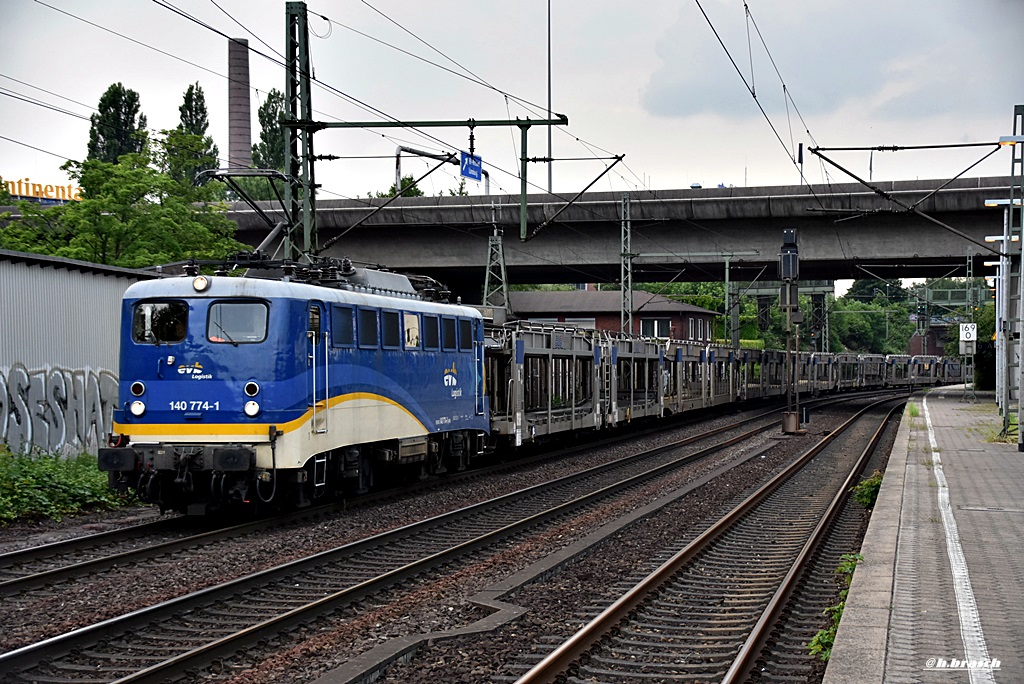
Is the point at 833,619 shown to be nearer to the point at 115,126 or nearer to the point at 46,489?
the point at 46,489

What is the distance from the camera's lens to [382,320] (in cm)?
1628

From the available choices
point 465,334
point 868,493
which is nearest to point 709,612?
point 868,493

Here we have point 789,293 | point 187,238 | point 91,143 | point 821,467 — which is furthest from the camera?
point 91,143

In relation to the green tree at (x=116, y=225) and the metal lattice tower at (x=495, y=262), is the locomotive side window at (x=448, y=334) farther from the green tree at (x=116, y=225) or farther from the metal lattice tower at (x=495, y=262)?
the metal lattice tower at (x=495, y=262)

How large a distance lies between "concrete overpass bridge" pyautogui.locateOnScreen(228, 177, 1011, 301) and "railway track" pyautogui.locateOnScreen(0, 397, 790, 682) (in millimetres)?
25346

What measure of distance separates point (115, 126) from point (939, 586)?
8597 cm

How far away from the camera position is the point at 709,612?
9.80 meters


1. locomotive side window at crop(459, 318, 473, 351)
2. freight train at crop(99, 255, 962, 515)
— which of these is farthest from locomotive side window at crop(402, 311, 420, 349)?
locomotive side window at crop(459, 318, 473, 351)

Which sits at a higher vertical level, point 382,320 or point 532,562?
Result: point 382,320

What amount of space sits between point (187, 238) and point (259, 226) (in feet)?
49.4

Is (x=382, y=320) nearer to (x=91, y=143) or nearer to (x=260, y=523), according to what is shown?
(x=260, y=523)

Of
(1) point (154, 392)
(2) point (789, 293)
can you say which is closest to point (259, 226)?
(2) point (789, 293)

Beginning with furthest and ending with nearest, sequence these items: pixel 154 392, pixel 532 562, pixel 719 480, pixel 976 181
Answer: pixel 976 181, pixel 719 480, pixel 154 392, pixel 532 562

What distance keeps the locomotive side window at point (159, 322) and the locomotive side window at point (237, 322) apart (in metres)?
0.38
